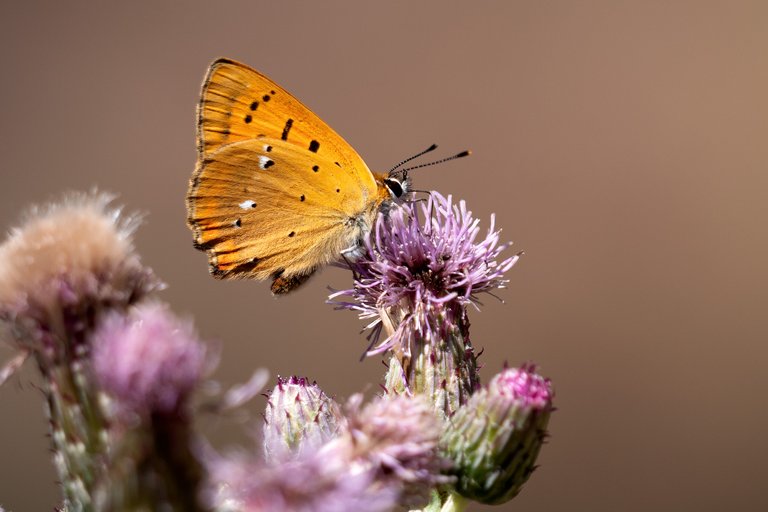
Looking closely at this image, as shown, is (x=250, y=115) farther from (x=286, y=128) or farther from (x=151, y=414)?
(x=151, y=414)

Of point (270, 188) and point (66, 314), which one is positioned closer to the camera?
point (66, 314)

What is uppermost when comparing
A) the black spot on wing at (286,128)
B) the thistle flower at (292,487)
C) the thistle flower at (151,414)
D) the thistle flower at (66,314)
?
the black spot on wing at (286,128)

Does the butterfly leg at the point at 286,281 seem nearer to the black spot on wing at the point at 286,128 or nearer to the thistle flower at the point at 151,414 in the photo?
the black spot on wing at the point at 286,128

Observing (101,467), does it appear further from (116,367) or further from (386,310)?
(386,310)

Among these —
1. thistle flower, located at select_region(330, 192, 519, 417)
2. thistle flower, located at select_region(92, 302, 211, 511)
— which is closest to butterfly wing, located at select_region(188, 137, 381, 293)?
Result: thistle flower, located at select_region(330, 192, 519, 417)

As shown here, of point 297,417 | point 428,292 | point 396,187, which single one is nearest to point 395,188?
point 396,187

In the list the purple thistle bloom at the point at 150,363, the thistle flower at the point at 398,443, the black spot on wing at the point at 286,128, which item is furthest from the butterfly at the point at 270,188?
the purple thistle bloom at the point at 150,363

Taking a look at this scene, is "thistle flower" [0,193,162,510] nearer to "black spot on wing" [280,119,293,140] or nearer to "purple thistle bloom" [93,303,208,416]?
"purple thistle bloom" [93,303,208,416]
